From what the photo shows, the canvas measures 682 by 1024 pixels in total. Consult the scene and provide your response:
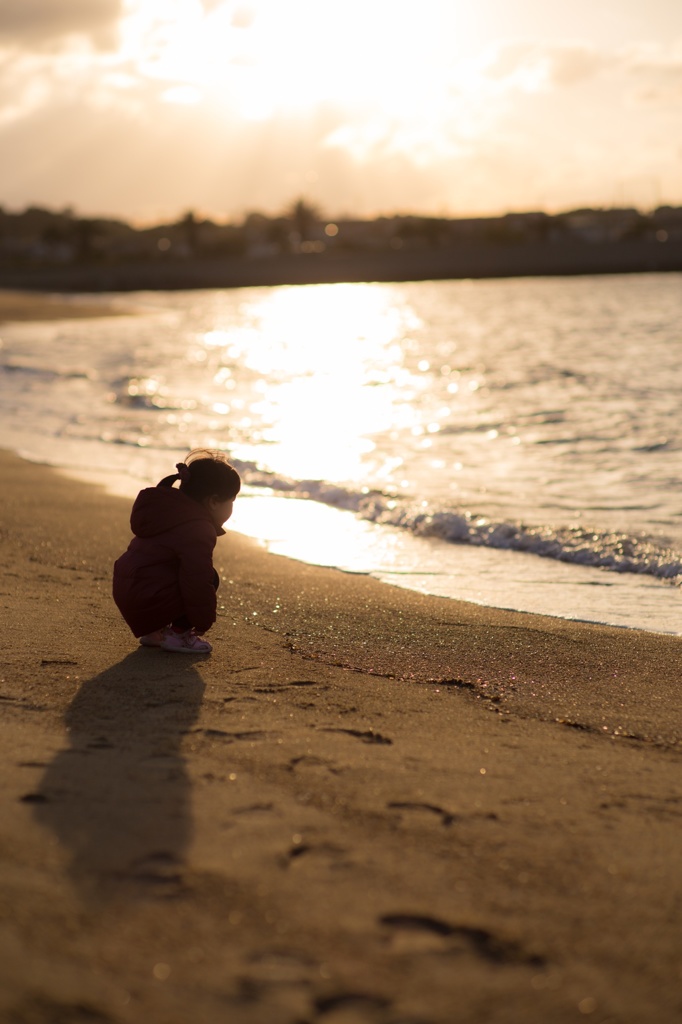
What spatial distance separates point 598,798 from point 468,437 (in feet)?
33.0

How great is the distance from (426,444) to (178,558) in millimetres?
8035

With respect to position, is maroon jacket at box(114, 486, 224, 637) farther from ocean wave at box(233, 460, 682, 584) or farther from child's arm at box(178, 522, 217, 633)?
ocean wave at box(233, 460, 682, 584)

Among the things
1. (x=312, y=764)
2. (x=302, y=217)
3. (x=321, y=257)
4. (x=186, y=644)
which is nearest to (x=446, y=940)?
(x=312, y=764)

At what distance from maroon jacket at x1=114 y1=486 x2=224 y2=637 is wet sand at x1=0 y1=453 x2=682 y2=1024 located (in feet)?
0.62

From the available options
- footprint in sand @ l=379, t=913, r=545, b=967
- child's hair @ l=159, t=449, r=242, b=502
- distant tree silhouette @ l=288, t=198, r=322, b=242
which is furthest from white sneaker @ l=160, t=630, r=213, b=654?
distant tree silhouette @ l=288, t=198, r=322, b=242

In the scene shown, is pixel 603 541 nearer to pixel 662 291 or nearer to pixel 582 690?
pixel 582 690

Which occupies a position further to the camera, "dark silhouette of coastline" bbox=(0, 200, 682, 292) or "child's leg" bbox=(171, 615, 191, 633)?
"dark silhouette of coastline" bbox=(0, 200, 682, 292)

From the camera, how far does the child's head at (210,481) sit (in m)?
4.30

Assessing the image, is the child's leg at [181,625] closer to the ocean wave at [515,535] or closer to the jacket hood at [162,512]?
the jacket hood at [162,512]

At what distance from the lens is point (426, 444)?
12156mm

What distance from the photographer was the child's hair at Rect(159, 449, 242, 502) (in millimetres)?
4293

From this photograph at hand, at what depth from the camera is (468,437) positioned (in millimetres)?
12805

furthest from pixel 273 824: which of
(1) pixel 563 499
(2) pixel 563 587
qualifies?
(1) pixel 563 499

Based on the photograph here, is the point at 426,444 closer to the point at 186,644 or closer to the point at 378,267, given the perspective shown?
the point at 186,644
